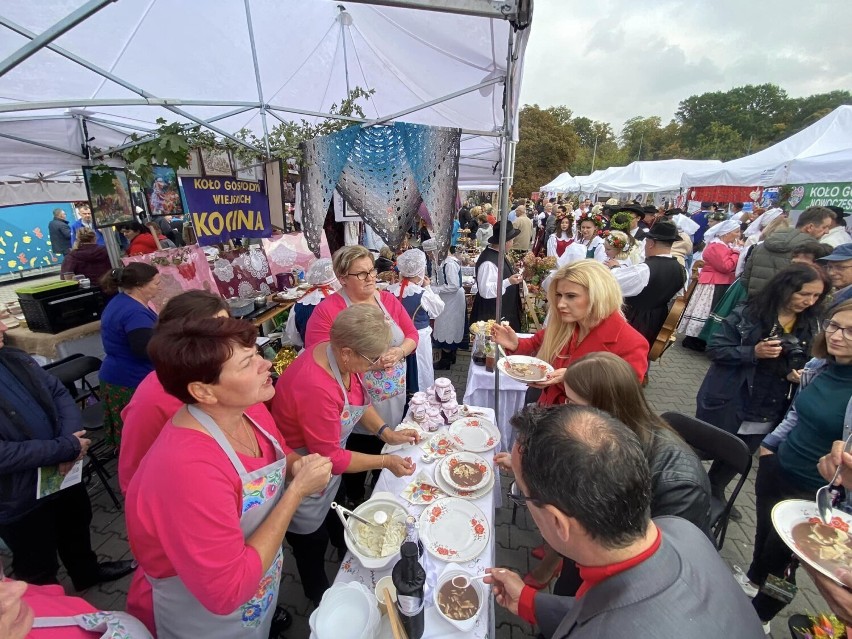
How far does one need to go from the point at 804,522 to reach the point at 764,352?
1.59m

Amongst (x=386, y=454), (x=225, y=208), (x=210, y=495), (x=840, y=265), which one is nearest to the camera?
(x=210, y=495)

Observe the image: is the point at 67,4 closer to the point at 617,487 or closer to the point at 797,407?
the point at 617,487

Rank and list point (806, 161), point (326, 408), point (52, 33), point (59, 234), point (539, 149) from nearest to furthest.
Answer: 1. point (52, 33)
2. point (326, 408)
3. point (806, 161)
4. point (59, 234)
5. point (539, 149)

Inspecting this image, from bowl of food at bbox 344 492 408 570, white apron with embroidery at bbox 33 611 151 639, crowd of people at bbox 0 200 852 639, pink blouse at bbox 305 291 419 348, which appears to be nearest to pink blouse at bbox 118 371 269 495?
crowd of people at bbox 0 200 852 639

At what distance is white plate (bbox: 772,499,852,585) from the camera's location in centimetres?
135

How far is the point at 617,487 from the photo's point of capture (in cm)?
100

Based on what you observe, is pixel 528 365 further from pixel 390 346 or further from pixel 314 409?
pixel 314 409

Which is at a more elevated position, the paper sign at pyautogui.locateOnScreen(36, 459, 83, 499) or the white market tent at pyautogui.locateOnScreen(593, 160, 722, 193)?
the white market tent at pyautogui.locateOnScreen(593, 160, 722, 193)

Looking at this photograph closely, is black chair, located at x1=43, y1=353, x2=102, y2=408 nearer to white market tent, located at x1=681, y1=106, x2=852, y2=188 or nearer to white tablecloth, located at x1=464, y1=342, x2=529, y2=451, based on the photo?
white tablecloth, located at x1=464, y1=342, x2=529, y2=451

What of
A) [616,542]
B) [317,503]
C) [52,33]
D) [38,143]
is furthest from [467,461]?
[38,143]

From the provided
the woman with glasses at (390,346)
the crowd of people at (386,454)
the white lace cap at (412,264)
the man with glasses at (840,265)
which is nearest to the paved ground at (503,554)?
the crowd of people at (386,454)

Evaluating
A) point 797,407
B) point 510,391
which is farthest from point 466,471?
point 797,407

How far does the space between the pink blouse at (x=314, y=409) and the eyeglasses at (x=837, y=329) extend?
110 inches

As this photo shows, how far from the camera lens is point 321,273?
447 centimetres
